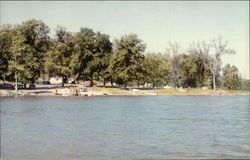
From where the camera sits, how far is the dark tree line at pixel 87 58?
10275cm

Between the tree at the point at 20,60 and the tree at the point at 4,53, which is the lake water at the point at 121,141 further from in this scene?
the tree at the point at 4,53

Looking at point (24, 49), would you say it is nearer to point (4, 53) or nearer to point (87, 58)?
point (4, 53)

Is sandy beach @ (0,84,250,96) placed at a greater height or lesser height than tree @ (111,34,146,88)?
lesser

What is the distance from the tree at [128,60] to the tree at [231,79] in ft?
94.1

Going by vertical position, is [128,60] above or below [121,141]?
above

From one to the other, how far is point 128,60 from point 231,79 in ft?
111

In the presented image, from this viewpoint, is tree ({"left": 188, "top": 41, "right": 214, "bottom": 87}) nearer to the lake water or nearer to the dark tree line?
the dark tree line

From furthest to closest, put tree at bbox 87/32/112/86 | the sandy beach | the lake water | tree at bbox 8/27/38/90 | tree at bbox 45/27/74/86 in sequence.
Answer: tree at bbox 87/32/112/86, tree at bbox 45/27/74/86, tree at bbox 8/27/38/90, the sandy beach, the lake water

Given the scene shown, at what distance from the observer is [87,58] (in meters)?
123

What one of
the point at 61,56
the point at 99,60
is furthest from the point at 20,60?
the point at 99,60

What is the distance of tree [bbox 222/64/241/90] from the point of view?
132 meters

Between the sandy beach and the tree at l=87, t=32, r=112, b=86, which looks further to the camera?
the tree at l=87, t=32, r=112, b=86

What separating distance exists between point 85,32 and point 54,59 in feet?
57.5

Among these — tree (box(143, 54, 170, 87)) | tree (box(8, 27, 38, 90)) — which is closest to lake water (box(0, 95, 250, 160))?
tree (box(8, 27, 38, 90))
